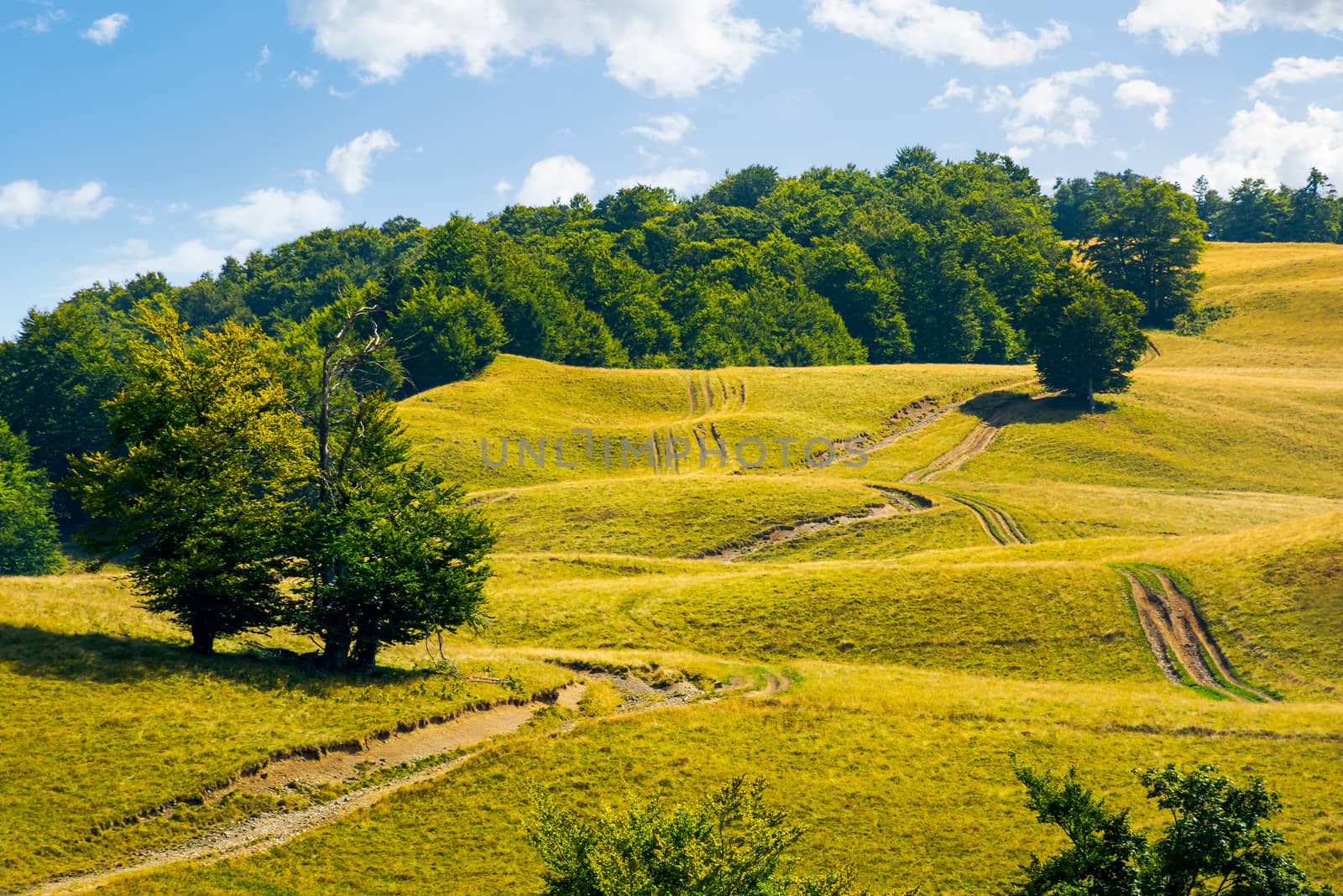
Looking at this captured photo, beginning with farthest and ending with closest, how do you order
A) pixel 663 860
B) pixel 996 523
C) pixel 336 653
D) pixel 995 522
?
pixel 995 522 → pixel 996 523 → pixel 336 653 → pixel 663 860

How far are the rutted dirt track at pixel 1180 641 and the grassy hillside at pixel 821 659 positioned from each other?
0.55 m

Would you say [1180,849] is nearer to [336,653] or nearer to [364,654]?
[364,654]

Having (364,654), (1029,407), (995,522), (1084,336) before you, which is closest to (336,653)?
(364,654)

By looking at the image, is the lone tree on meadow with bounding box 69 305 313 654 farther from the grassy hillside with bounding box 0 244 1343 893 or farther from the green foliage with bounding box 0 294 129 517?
the green foliage with bounding box 0 294 129 517

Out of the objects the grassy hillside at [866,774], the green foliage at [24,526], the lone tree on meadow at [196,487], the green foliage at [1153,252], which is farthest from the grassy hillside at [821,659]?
the green foliage at [1153,252]

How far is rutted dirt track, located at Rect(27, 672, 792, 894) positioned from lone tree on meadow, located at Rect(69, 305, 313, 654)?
8.42 m

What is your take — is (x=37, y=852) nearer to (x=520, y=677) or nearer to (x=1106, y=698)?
(x=520, y=677)

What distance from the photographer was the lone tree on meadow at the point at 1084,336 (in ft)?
365

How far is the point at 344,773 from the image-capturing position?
1305 inches

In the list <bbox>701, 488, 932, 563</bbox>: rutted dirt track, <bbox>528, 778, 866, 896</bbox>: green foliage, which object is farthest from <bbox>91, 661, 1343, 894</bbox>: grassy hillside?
<bbox>701, 488, 932, 563</bbox>: rutted dirt track

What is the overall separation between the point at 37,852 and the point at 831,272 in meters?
170

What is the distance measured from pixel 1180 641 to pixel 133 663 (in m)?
49.5

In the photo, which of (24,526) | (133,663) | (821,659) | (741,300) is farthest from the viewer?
(741,300)

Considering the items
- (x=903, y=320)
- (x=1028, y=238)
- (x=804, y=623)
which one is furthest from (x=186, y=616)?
(x=1028, y=238)
